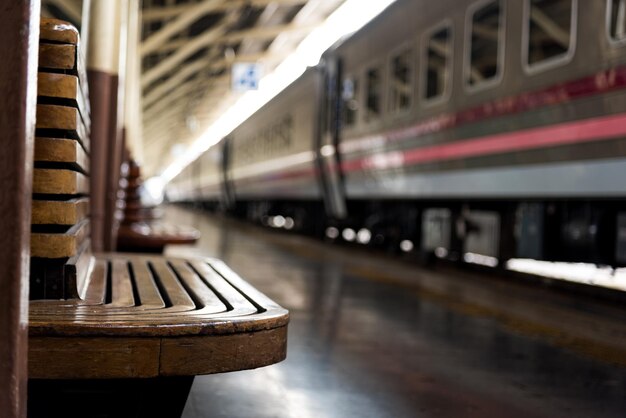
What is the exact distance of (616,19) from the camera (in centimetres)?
636

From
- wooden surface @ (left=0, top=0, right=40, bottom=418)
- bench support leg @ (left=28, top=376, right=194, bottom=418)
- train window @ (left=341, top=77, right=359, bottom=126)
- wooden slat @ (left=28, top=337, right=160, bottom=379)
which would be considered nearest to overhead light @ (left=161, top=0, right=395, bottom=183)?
train window @ (left=341, top=77, right=359, bottom=126)

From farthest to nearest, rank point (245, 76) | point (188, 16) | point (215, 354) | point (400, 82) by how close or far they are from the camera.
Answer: point (188, 16) < point (245, 76) < point (400, 82) < point (215, 354)

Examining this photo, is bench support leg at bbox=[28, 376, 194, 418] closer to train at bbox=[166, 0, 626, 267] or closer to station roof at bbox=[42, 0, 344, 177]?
train at bbox=[166, 0, 626, 267]

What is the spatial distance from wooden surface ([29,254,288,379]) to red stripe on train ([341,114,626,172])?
4584 mm

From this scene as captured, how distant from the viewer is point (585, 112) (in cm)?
671

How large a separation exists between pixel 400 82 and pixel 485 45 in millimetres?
2749

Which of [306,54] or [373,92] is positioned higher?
[306,54]

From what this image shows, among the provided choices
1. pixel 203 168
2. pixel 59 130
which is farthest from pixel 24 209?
pixel 203 168

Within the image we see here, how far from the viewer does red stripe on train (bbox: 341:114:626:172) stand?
6.43m

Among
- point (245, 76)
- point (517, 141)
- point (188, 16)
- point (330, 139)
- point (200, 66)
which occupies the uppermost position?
point (200, 66)

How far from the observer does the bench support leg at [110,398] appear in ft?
7.78

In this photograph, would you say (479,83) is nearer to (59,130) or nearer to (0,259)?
(59,130)

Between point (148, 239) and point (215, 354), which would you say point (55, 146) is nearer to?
point (215, 354)

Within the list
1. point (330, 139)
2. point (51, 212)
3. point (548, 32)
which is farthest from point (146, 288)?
point (330, 139)
